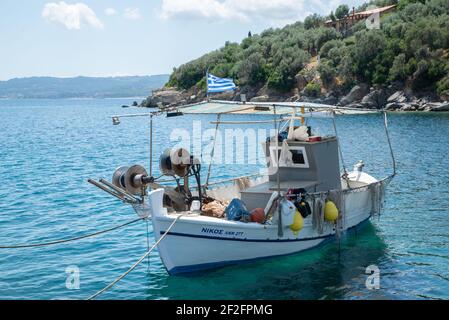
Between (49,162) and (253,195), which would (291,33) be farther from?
(253,195)

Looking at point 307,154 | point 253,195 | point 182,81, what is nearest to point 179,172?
point 253,195

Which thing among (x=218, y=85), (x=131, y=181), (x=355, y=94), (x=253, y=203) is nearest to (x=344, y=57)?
(x=355, y=94)

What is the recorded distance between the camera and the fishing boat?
14.8 metres

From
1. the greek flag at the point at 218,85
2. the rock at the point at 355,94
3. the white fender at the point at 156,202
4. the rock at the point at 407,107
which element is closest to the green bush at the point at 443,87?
the rock at the point at 407,107

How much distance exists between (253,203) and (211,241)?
2411 mm

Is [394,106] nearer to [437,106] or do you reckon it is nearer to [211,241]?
[437,106]

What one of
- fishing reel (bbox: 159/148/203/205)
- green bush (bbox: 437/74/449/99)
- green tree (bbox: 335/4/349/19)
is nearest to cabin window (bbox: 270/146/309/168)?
fishing reel (bbox: 159/148/203/205)

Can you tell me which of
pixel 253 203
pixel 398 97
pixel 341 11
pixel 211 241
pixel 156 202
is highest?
pixel 341 11

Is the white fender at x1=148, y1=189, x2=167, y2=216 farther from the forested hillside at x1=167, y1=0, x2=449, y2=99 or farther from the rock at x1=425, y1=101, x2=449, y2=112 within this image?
the forested hillside at x1=167, y1=0, x2=449, y2=99

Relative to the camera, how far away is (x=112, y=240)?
19.6 metres

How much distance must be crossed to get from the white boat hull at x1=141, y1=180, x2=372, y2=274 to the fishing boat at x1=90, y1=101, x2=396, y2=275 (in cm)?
3

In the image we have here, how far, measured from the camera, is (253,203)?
16953 mm

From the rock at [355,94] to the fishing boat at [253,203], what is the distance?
71915 millimetres
